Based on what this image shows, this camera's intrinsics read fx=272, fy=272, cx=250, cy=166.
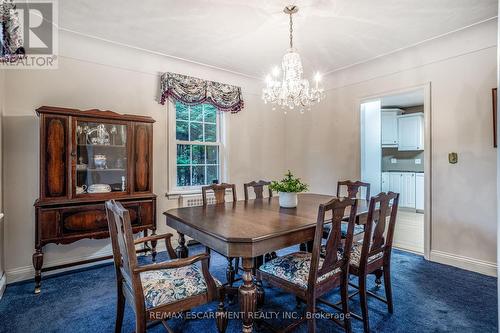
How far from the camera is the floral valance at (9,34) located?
2.01 m

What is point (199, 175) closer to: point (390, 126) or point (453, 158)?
point (453, 158)

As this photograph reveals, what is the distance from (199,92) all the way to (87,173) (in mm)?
1785

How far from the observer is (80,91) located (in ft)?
10.2

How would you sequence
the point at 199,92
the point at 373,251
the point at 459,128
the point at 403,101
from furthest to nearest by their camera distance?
the point at 403,101, the point at 199,92, the point at 459,128, the point at 373,251

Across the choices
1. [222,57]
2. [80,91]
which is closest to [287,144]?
[222,57]

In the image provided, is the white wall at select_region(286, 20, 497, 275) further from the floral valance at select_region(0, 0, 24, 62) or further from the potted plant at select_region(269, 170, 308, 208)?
the floral valance at select_region(0, 0, 24, 62)

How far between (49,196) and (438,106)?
14.1 feet

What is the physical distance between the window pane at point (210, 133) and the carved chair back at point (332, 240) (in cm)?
282

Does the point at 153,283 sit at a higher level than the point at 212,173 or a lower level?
lower

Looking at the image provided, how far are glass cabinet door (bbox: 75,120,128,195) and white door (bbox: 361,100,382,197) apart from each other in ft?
10.7

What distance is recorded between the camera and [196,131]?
410 cm

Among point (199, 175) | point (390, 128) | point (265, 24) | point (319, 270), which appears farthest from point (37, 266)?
point (390, 128)

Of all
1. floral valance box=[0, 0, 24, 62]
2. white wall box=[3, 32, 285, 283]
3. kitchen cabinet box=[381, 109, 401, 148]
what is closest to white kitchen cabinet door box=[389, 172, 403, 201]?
kitchen cabinet box=[381, 109, 401, 148]

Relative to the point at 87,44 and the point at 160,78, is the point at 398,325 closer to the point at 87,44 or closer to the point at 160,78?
the point at 160,78
